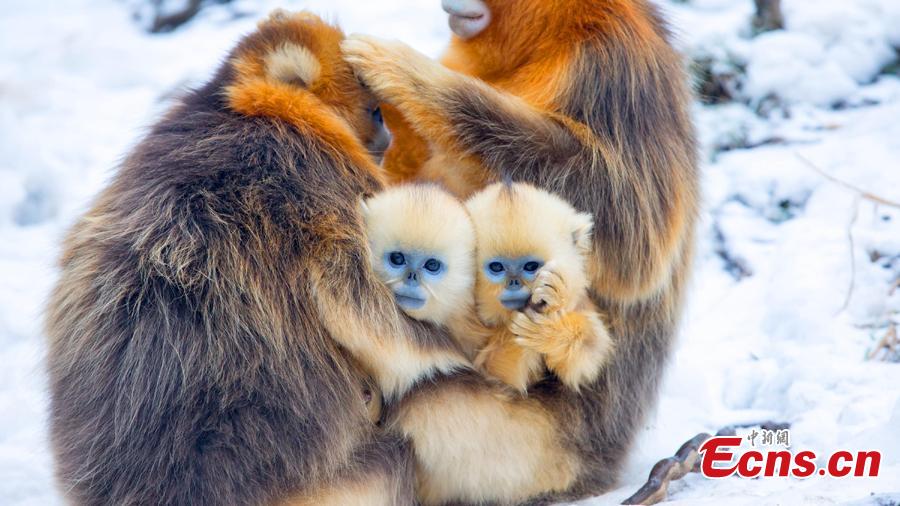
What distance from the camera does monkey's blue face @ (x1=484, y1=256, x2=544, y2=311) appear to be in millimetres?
3119

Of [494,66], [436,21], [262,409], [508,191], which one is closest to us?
[262,409]

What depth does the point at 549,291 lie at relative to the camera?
3059mm

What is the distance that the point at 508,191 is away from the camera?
312 cm

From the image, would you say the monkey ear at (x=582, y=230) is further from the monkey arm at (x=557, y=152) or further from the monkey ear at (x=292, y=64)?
the monkey ear at (x=292, y=64)

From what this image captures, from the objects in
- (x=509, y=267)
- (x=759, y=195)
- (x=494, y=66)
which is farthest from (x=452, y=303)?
(x=759, y=195)

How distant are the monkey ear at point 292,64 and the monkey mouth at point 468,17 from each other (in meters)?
0.56

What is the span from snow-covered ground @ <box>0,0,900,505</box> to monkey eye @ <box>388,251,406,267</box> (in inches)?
36.7

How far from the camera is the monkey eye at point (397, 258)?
307cm

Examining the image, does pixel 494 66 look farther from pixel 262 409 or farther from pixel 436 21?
pixel 436 21

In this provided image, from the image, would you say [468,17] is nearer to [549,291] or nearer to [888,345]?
[549,291]

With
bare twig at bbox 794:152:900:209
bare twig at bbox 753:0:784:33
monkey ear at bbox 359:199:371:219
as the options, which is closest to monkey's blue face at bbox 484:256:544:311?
monkey ear at bbox 359:199:371:219

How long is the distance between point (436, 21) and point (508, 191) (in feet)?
12.2

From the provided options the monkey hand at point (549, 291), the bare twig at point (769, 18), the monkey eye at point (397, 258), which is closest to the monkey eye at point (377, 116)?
the monkey eye at point (397, 258)

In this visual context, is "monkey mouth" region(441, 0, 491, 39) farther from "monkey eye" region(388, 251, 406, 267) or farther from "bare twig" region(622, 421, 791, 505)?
"bare twig" region(622, 421, 791, 505)
